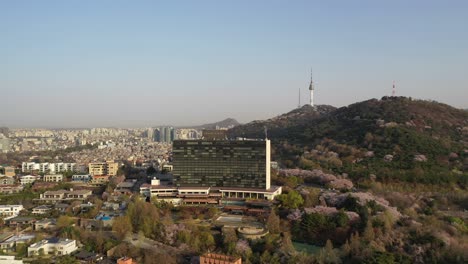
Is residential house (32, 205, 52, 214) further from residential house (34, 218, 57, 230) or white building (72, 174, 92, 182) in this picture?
white building (72, 174, 92, 182)

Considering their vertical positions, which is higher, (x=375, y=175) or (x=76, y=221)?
(x=375, y=175)

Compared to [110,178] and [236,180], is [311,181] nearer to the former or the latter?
[236,180]

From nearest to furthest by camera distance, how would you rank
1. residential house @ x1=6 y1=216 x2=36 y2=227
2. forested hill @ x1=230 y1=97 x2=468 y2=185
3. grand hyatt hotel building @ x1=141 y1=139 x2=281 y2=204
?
1. residential house @ x1=6 y1=216 x2=36 y2=227
2. grand hyatt hotel building @ x1=141 y1=139 x2=281 y2=204
3. forested hill @ x1=230 y1=97 x2=468 y2=185

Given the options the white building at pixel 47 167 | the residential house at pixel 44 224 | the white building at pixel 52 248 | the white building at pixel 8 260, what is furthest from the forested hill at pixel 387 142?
the white building at pixel 8 260

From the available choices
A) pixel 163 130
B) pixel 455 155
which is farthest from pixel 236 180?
pixel 163 130

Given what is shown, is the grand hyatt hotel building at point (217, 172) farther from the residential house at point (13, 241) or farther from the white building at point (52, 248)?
the white building at point (52, 248)

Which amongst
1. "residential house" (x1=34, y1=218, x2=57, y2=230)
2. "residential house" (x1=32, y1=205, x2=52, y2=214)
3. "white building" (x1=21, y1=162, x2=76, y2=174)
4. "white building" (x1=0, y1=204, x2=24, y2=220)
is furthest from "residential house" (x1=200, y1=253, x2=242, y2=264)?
"white building" (x1=21, y1=162, x2=76, y2=174)
